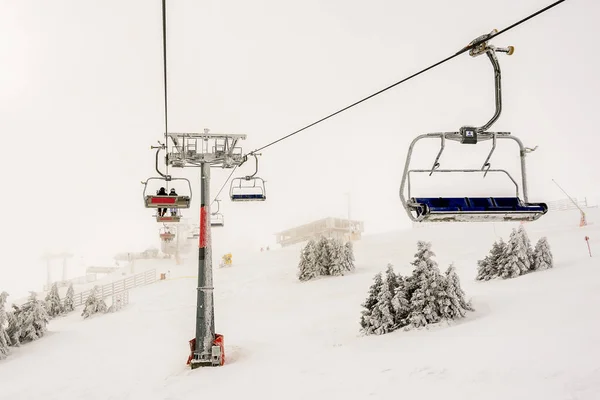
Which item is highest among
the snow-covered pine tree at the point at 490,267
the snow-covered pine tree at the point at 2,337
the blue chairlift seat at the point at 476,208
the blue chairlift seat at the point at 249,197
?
the blue chairlift seat at the point at 249,197

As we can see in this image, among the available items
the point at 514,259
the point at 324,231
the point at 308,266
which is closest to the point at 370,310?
the point at 514,259

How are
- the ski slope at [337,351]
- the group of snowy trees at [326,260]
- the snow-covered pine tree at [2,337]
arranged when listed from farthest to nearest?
the group of snowy trees at [326,260] → the snow-covered pine tree at [2,337] → the ski slope at [337,351]

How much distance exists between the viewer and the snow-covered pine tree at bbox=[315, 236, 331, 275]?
96.9ft

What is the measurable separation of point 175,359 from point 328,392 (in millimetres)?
7443

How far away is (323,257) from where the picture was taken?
29812mm

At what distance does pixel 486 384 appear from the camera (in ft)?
25.6

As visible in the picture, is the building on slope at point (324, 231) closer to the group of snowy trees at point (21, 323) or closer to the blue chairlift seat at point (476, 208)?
the group of snowy trees at point (21, 323)

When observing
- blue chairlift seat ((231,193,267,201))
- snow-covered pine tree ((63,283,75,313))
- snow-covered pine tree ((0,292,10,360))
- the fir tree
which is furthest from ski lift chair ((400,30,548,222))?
snow-covered pine tree ((63,283,75,313))

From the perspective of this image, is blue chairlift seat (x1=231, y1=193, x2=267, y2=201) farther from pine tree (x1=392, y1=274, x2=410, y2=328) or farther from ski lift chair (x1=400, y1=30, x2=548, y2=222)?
ski lift chair (x1=400, y1=30, x2=548, y2=222)

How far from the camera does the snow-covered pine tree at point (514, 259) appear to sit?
65.9ft

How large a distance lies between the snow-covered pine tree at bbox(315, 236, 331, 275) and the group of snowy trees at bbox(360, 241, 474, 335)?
14.9m

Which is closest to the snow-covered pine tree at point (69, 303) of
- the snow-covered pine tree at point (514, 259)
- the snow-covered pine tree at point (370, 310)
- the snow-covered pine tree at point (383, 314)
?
the snow-covered pine tree at point (370, 310)

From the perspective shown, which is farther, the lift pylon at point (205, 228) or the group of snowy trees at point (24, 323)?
the group of snowy trees at point (24, 323)

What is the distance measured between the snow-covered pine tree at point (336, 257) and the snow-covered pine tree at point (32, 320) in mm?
18039
